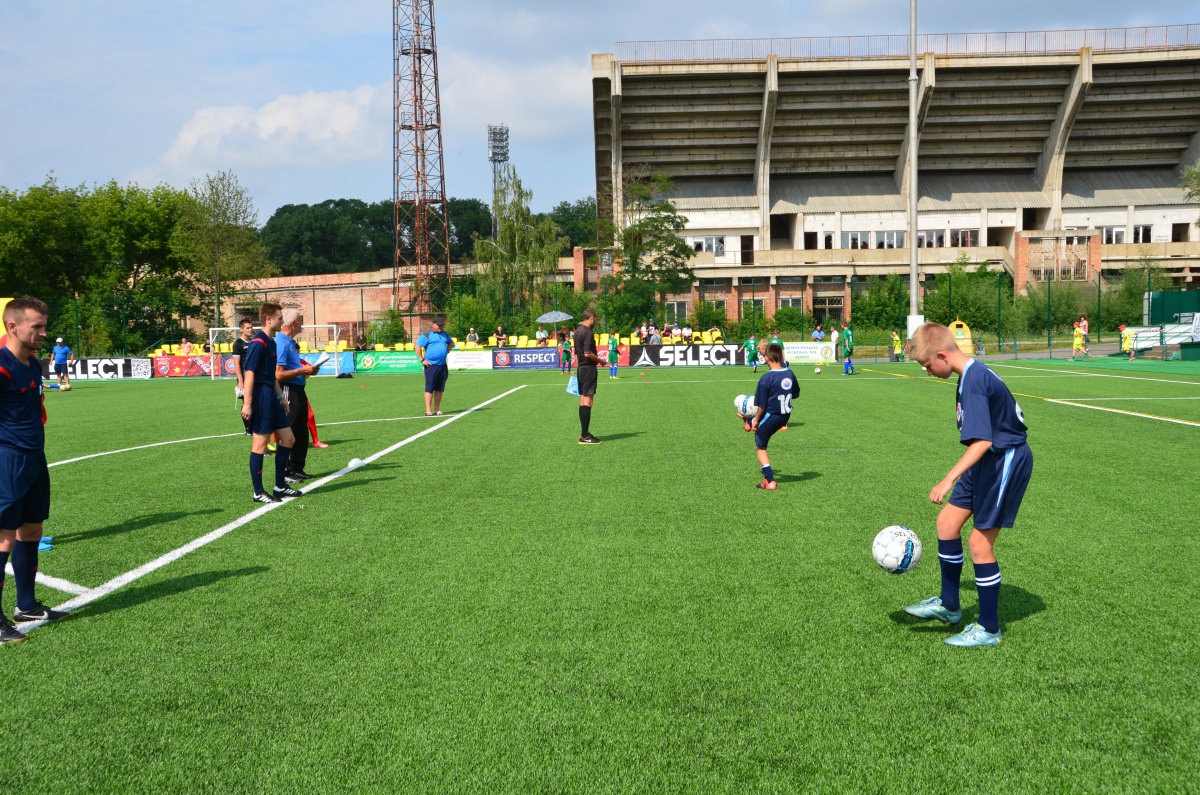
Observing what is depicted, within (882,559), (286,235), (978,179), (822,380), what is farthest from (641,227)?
(286,235)

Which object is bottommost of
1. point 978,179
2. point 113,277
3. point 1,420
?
point 1,420

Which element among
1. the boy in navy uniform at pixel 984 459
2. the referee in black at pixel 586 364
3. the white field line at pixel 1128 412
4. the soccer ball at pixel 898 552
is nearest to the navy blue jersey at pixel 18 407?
the boy in navy uniform at pixel 984 459

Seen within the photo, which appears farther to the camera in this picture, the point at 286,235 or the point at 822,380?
the point at 286,235

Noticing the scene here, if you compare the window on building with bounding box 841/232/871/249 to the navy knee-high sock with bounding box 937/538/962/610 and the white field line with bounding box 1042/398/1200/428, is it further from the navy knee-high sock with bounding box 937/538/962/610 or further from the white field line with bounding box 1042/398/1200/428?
the navy knee-high sock with bounding box 937/538/962/610

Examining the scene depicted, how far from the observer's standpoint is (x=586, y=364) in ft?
41.2

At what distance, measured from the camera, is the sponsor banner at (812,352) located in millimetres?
38094

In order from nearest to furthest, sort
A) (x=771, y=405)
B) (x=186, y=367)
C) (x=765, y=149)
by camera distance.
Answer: (x=771, y=405)
(x=186, y=367)
(x=765, y=149)

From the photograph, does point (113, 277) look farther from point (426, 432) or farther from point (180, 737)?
point (180, 737)

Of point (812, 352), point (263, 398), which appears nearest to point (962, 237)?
point (812, 352)

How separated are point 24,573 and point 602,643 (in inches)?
136

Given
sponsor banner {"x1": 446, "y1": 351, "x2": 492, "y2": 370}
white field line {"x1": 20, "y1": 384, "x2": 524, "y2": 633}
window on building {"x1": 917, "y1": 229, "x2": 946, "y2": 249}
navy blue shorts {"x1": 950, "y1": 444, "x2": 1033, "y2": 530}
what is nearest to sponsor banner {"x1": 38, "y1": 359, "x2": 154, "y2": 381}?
sponsor banner {"x1": 446, "y1": 351, "x2": 492, "y2": 370}

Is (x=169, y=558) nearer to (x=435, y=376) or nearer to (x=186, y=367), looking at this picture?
(x=435, y=376)

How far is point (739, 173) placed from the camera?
6556 cm

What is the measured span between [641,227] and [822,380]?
24.5 meters
